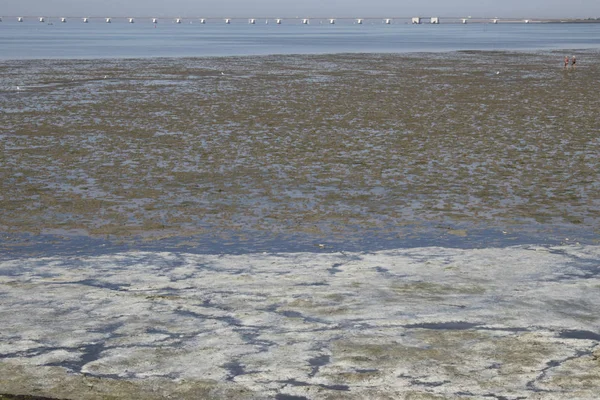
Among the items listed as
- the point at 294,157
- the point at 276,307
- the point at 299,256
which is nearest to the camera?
the point at 276,307

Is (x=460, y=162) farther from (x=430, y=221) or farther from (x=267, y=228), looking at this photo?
(x=267, y=228)

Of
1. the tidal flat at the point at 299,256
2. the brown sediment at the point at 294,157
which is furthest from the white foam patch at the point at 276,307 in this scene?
the brown sediment at the point at 294,157

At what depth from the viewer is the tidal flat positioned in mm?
6387

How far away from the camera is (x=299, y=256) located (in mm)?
9883

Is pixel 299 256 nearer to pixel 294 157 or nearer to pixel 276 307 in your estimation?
pixel 276 307

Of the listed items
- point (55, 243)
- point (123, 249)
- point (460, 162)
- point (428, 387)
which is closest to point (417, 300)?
point (428, 387)

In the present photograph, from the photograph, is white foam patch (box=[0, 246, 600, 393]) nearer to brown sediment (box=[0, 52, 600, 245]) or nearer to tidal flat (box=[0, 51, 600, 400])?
tidal flat (box=[0, 51, 600, 400])

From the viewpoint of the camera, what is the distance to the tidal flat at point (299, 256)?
→ 21.0 feet

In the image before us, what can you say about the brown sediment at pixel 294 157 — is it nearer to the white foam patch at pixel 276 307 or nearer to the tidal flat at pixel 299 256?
the tidal flat at pixel 299 256

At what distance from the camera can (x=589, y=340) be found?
702cm

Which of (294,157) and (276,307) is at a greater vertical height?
(276,307)

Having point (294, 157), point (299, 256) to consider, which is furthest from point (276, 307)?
point (294, 157)

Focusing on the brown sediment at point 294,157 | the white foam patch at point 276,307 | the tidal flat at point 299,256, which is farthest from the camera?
the brown sediment at point 294,157

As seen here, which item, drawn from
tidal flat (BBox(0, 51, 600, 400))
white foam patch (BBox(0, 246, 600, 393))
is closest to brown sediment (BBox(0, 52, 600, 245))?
tidal flat (BBox(0, 51, 600, 400))
